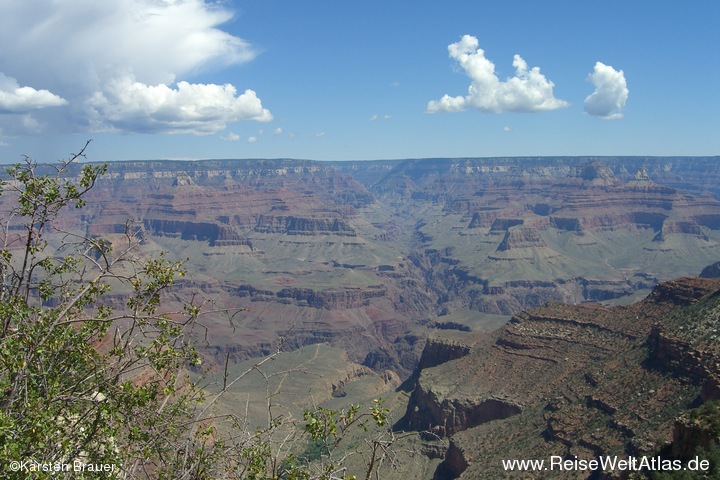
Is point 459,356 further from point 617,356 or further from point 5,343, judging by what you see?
point 5,343

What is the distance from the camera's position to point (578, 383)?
190 ft

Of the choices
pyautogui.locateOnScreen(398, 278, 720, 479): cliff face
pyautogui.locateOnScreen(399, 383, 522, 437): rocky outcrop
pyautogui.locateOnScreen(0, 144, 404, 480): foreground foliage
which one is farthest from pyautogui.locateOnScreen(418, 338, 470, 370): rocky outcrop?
pyautogui.locateOnScreen(0, 144, 404, 480): foreground foliage

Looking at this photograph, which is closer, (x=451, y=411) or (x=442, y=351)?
(x=451, y=411)

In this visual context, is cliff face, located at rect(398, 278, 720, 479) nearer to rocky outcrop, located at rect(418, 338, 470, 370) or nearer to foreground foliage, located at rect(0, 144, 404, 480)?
rocky outcrop, located at rect(418, 338, 470, 370)

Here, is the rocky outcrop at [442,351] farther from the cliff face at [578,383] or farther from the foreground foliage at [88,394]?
the foreground foliage at [88,394]

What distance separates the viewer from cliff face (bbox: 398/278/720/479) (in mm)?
45062

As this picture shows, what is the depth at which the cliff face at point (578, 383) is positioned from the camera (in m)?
45.1

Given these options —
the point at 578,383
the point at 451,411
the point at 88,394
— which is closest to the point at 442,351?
the point at 451,411

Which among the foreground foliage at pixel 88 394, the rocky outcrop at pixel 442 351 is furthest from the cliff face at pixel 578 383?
the foreground foliage at pixel 88 394

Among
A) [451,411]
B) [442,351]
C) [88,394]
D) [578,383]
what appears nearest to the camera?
[88,394]

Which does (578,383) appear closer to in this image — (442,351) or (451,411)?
(451,411)

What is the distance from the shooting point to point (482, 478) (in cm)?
4916

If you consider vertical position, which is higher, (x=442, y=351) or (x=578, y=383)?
(x=578, y=383)

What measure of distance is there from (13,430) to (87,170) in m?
6.63
